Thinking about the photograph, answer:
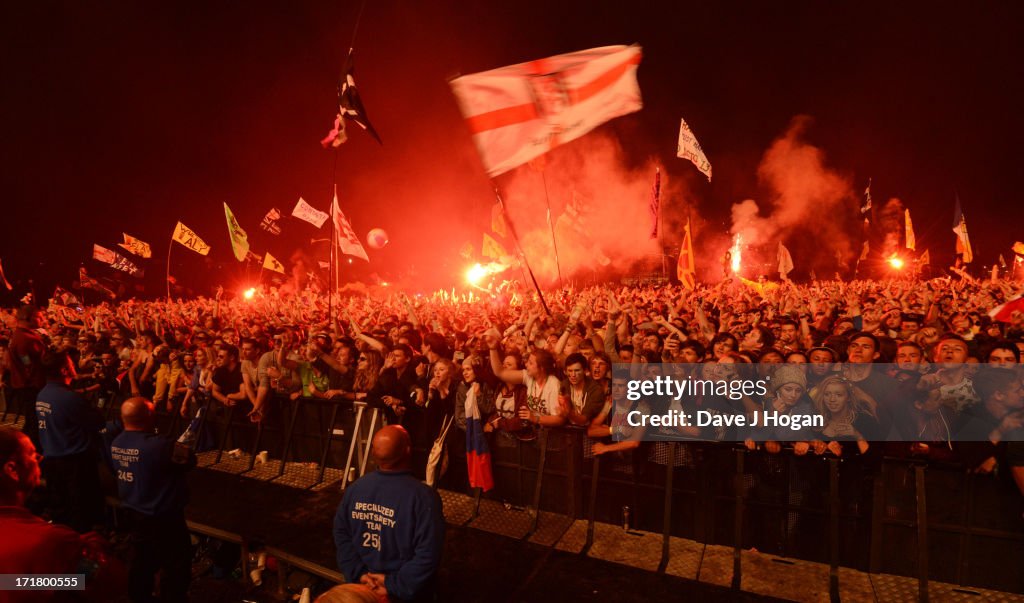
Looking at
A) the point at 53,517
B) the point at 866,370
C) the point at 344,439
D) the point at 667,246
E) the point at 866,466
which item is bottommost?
the point at 53,517

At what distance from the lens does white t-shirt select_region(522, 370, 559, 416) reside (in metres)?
5.58

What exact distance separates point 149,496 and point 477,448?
320 cm

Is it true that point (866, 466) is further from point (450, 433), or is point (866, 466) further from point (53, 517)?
point (53, 517)

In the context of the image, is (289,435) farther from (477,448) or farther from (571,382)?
(571,382)

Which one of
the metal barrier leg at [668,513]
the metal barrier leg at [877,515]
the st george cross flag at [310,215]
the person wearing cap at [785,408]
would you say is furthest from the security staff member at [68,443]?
the st george cross flag at [310,215]

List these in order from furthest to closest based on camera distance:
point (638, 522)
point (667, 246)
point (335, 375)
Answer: point (667, 246)
point (335, 375)
point (638, 522)

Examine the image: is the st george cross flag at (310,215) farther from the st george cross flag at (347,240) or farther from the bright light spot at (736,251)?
the bright light spot at (736,251)

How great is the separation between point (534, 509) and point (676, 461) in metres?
1.75

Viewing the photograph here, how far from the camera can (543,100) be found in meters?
5.62

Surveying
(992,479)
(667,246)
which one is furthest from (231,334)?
(667,246)

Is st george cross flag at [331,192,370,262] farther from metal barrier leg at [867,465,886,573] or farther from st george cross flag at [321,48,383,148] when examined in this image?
metal barrier leg at [867,465,886,573]

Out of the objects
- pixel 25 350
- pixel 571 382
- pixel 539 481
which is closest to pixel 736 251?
pixel 571 382

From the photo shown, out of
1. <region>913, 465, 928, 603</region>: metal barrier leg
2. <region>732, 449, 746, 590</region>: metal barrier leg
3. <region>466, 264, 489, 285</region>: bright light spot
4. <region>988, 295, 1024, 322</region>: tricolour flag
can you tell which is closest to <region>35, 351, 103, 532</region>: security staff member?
<region>732, 449, 746, 590</region>: metal barrier leg

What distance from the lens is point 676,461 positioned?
500 cm
